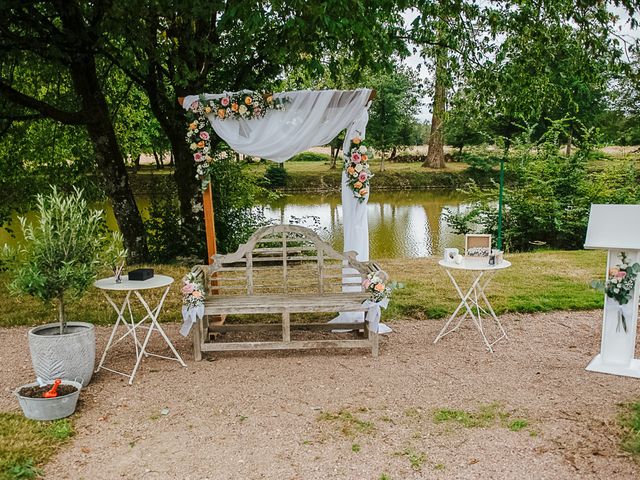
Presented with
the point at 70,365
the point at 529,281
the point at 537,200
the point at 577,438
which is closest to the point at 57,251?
the point at 70,365

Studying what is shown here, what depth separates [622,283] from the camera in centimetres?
470

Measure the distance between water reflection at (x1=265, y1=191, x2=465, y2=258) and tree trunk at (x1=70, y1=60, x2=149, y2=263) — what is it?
3.01m

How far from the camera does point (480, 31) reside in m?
8.74

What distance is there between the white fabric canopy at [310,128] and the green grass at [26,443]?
3137 millimetres

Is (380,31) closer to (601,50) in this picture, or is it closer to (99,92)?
(601,50)

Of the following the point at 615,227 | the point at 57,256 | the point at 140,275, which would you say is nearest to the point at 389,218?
the point at 615,227

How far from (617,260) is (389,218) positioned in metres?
12.1

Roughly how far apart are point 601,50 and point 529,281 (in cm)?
325

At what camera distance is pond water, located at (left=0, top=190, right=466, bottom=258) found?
13.1 m

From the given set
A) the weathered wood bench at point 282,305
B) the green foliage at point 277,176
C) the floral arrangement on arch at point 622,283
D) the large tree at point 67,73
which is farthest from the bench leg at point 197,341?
the green foliage at point 277,176

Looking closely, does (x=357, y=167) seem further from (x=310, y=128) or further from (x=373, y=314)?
(x=373, y=314)

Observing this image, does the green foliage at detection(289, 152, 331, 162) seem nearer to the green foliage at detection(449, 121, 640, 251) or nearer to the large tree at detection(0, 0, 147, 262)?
the green foliage at detection(449, 121, 640, 251)

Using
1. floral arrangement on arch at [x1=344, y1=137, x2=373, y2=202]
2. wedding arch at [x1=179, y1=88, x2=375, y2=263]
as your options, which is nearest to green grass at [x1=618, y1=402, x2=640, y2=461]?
wedding arch at [x1=179, y1=88, x2=375, y2=263]

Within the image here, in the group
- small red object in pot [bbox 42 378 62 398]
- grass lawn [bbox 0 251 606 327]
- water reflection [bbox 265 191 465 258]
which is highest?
small red object in pot [bbox 42 378 62 398]
